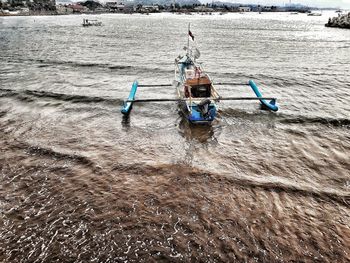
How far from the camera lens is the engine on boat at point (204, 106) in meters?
15.0

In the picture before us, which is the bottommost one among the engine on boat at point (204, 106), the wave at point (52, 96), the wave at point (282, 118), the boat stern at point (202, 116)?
the wave at point (282, 118)

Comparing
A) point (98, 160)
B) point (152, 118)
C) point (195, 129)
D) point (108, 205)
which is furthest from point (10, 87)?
point (108, 205)

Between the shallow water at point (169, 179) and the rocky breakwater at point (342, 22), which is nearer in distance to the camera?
the shallow water at point (169, 179)

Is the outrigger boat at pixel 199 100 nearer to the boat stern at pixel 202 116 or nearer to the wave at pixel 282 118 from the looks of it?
the boat stern at pixel 202 116

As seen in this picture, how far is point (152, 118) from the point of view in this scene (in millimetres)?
17031

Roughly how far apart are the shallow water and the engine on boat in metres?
0.96

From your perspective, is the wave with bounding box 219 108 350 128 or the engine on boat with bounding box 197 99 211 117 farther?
the wave with bounding box 219 108 350 128

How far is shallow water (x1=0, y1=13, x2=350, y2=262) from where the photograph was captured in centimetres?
787

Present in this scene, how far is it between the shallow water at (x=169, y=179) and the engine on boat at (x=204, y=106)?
96 centimetres

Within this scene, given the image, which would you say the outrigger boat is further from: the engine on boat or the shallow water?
the shallow water

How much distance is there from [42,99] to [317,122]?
759 inches

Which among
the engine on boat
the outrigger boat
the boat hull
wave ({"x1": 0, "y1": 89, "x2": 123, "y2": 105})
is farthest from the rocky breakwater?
wave ({"x1": 0, "y1": 89, "x2": 123, "y2": 105})

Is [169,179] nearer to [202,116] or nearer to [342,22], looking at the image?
[202,116]

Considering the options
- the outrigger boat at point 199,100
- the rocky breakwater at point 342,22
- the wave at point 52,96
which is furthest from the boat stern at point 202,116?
the rocky breakwater at point 342,22
